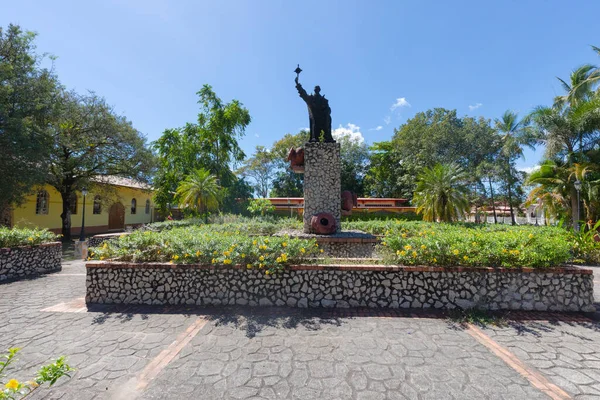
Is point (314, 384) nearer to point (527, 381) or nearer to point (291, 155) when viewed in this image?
point (527, 381)

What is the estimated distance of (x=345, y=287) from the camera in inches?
195

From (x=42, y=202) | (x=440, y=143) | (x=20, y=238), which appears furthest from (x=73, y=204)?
(x=440, y=143)

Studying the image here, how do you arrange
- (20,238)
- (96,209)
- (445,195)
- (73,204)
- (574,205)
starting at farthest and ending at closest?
1. (96,209)
2. (73,204)
3. (445,195)
4. (574,205)
5. (20,238)

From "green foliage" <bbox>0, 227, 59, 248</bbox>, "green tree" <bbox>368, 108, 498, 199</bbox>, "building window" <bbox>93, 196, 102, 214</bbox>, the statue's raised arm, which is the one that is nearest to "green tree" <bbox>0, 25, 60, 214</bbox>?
"green foliage" <bbox>0, 227, 59, 248</bbox>

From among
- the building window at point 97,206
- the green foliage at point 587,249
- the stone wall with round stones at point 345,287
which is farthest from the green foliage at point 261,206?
the green foliage at point 587,249

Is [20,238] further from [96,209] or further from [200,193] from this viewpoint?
[96,209]

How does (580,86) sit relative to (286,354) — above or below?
above

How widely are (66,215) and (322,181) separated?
17627 mm

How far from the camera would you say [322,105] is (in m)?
10.7

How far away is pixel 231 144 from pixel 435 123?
18.7 m

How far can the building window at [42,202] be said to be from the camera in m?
16.7

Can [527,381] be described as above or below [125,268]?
below

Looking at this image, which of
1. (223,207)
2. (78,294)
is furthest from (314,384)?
(223,207)

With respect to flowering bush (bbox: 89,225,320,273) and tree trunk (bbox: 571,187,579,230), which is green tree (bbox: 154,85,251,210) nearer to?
flowering bush (bbox: 89,225,320,273)
